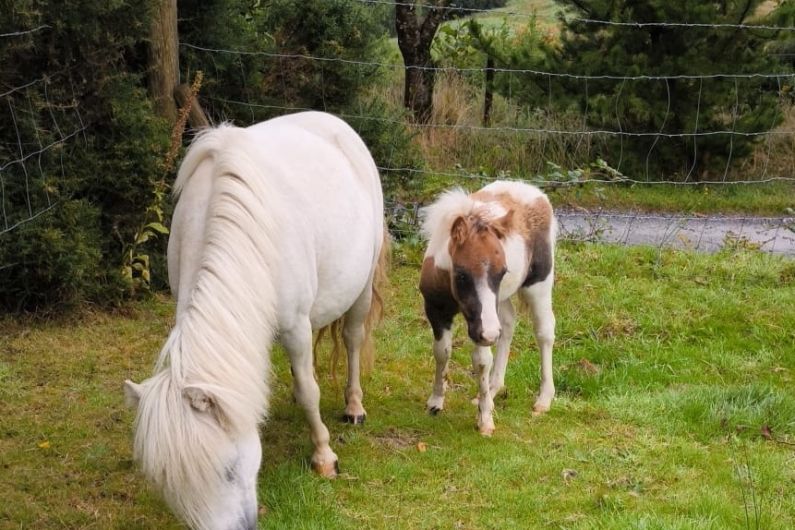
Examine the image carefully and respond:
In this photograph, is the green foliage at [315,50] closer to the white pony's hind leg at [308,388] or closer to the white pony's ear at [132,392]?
the white pony's hind leg at [308,388]

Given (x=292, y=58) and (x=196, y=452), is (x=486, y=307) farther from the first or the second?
(x=292, y=58)

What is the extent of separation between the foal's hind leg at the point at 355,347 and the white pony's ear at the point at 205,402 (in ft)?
6.35

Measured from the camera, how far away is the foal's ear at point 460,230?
154 inches

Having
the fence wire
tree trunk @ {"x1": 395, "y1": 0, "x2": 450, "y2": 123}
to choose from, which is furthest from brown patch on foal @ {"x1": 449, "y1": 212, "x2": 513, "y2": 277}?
tree trunk @ {"x1": 395, "y1": 0, "x2": 450, "y2": 123}

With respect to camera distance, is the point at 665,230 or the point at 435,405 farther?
the point at 665,230

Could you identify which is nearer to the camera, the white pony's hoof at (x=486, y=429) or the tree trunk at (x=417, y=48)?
the white pony's hoof at (x=486, y=429)

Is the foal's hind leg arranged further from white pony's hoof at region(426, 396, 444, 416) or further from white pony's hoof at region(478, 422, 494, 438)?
white pony's hoof at region(478, 422, 494, 438)

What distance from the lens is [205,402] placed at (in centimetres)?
259

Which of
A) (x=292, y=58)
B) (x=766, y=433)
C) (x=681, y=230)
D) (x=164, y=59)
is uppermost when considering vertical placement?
(x=164, y=59)

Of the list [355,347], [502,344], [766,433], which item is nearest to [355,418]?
[355,347]

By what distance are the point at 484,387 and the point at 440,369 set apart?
0.30 metres

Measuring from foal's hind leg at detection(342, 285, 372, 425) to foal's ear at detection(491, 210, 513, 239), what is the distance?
0.86 metres

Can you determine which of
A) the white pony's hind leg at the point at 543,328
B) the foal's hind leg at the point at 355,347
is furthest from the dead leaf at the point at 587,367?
the foal's hind leg at the point at 355,347

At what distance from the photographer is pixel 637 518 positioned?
3.41m
